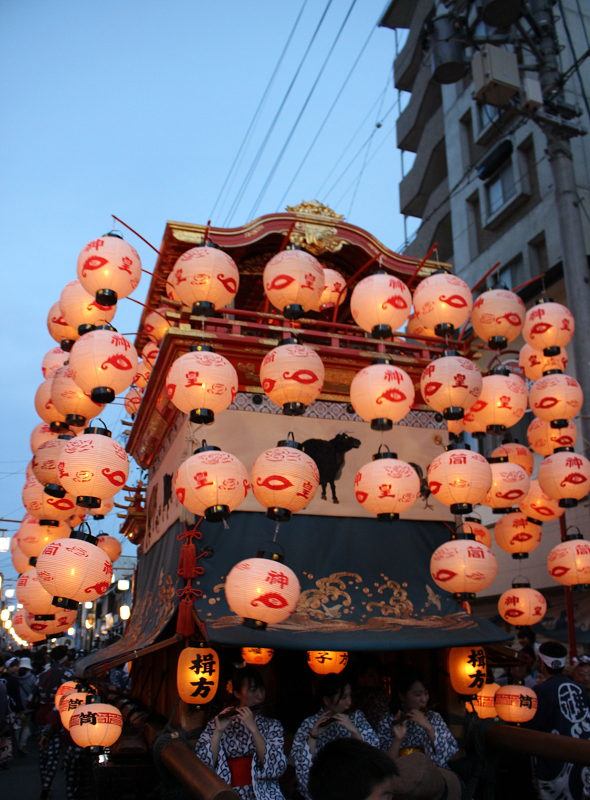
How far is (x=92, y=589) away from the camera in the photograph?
20.1 feet

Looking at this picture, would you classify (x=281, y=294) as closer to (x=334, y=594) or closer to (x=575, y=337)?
(x=334, y=594)

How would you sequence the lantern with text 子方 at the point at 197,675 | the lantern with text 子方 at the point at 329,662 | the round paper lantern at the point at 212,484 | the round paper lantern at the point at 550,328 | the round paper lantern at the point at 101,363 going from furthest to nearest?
the round paper lantern at the point at 550,328 → the lantern with text 子方 at the point at 329,662 → the round paper lantern at the point at 101,363 → the lantern with text 子方 at the point at 197,675 → the round paper lantern at the point at 212,484

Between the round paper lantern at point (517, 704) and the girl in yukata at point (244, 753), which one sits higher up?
the round paper lantern at point (517, 704)

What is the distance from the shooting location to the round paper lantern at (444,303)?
741 cm

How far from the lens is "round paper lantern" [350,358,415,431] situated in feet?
21.6

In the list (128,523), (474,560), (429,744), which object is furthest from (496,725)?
(128,523)

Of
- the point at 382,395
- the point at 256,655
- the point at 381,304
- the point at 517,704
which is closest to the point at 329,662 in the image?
the point at 256,655

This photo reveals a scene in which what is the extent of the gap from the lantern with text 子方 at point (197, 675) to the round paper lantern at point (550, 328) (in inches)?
228

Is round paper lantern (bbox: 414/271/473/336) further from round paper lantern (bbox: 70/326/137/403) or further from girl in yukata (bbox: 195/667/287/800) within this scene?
girl in yukata (bbox: 195/667/287/800)

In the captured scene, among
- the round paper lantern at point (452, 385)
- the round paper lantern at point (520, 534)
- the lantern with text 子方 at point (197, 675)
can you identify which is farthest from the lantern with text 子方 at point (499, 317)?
the lantern with text 子方 at point (197, 675)

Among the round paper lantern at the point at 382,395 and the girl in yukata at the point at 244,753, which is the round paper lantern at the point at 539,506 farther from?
the girl in yukata at the point at 244,753

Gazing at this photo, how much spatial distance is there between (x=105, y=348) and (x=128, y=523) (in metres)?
7.09

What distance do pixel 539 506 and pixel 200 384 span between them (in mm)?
5211

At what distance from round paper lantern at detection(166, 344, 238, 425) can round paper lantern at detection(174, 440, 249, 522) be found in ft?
1.85
